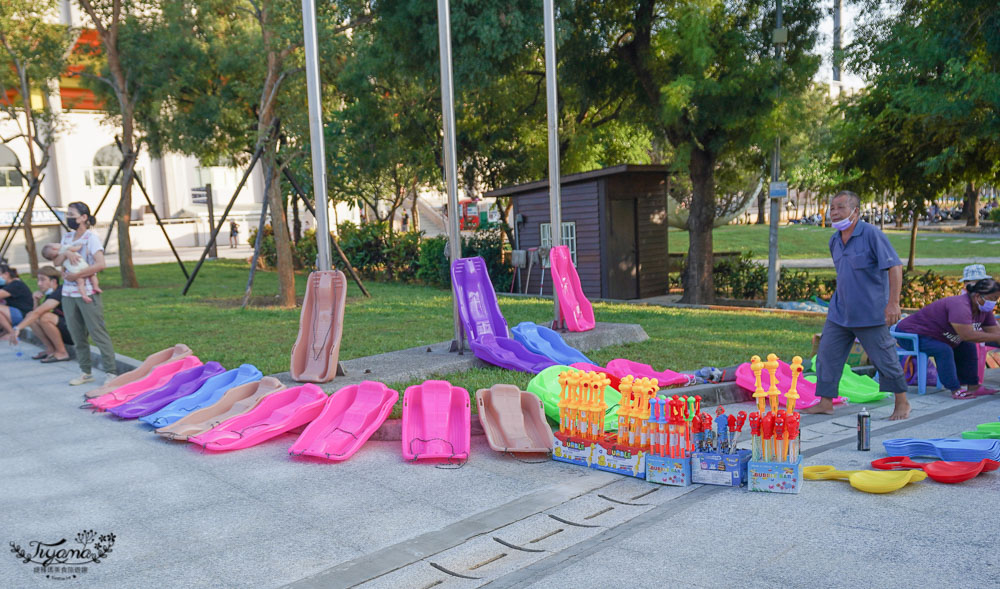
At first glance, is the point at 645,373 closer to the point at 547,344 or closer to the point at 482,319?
the point at 547,344

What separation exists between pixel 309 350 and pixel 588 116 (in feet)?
49.6

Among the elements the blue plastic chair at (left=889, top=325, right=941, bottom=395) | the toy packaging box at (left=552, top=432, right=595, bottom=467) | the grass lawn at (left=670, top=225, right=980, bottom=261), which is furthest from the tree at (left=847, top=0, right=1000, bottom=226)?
the grass lawn at (left=670, top=225, right=980, bottom=261)

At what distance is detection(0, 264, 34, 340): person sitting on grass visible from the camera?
12.8 m

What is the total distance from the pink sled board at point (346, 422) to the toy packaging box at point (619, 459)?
6.35 ft

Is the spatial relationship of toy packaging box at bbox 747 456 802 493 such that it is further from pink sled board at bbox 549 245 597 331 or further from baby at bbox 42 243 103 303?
baby at bbox 42 243 103 303

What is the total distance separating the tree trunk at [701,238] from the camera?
17375 millimetres

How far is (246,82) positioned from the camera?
22.0 metres

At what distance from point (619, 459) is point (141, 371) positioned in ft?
19.6

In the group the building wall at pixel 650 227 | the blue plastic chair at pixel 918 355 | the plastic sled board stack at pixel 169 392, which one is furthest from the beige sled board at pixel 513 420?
the building wall at pixel 650 227

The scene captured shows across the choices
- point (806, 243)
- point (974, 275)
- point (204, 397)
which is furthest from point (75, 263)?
point (806, 243)

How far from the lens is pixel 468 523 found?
4773mm

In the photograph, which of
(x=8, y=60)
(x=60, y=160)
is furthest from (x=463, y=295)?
(x=60, y=160)

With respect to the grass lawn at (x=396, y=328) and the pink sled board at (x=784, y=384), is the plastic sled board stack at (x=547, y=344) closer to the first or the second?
the grass lawn at (x=396, y=328)

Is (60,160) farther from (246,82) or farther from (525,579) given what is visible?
(525,579)
